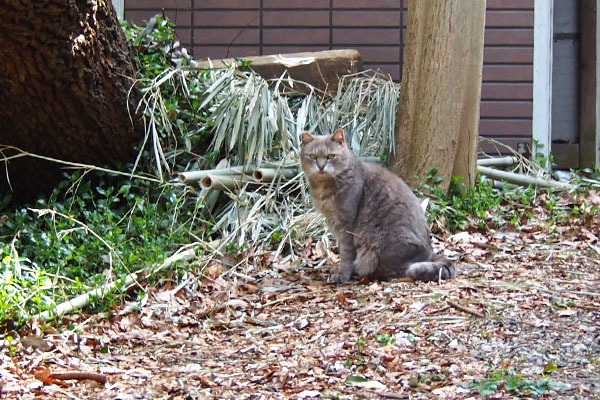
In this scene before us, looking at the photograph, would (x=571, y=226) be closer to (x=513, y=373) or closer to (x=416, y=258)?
(x=416, y=258)

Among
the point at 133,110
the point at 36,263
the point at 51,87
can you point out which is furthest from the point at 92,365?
the point at 133,110

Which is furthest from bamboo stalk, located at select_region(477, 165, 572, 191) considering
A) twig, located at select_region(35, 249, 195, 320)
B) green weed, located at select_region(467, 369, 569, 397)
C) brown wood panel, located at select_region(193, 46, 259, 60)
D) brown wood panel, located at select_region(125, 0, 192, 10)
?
green weed, located at select_region(467, 369, 569, 397)

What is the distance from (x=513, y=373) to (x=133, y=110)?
399 cm

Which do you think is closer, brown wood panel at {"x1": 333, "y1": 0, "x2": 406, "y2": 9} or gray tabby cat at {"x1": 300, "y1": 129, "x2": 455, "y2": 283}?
gray tabby cat at {"x1": 300, "y1": 129, "x2": 455, "y2": 283}

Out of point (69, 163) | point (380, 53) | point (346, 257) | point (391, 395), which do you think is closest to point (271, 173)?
point (346, 257)

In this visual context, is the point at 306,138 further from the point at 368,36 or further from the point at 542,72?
the point at 542,72

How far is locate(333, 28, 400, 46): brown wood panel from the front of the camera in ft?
26.7

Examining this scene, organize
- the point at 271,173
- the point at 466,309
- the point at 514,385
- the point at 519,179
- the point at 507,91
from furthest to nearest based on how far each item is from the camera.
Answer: the point at 507,91, the point at 519,179, the point at 271,173, the point at 466,309, the point at 514,385

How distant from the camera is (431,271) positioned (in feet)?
15.7

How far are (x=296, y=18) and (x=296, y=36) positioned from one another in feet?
0.66

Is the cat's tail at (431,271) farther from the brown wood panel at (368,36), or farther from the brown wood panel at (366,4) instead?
the brown wood panel at (366,4)

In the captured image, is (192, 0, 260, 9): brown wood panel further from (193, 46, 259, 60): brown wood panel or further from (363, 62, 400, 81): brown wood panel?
(363, 62, 400, 81): brown wood panel

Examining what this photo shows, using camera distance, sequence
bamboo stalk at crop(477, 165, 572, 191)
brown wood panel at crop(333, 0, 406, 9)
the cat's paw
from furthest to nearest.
A: brown wood panel at crop(333, 0, 406, 9)
bamboo stalk at crop(477, 165, 572, 191)
the cat's paw

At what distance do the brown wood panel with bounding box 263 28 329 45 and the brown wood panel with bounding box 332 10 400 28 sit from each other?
193mm
